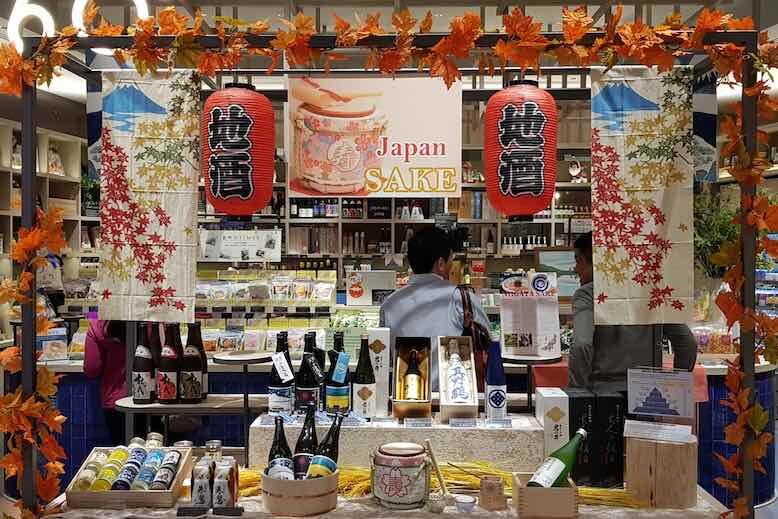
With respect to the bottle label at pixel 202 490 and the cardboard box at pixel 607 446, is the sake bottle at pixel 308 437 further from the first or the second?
the cardboard box at pixel 607 446

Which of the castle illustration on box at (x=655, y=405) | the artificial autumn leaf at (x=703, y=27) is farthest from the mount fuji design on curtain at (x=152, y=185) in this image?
the artificial autumn leaf at (x=703, y=27)

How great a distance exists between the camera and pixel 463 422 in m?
2.62

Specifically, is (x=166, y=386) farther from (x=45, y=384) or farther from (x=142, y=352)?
(x=45, y=384)

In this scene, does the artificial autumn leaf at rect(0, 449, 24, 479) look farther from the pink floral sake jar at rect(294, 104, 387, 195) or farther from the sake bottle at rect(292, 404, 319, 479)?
the pink floral sake jar at rect(294, 104, 387, 195)

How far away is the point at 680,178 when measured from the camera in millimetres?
2680

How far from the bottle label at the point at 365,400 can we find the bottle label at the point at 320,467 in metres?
0.35

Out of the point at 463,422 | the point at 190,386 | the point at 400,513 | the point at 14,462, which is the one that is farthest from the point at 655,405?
the point at 14,462

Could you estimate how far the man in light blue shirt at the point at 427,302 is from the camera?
3881 millimetres

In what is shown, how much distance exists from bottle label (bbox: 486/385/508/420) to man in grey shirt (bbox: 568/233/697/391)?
39.4 inches

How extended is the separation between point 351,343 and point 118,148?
2876 mm

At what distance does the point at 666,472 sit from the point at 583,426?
0.29 meters

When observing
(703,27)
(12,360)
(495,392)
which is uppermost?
(703,27)

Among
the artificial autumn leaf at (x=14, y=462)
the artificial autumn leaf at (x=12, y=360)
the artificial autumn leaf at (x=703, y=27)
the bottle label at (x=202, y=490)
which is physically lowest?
the bottle label at (x=202, y=490)

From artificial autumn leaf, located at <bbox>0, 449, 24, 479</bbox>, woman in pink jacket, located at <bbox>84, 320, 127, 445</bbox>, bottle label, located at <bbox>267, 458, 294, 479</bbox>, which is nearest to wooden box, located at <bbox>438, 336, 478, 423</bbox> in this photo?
bottle label, located at <bbox>267, 458, 294, 479</bbox>
